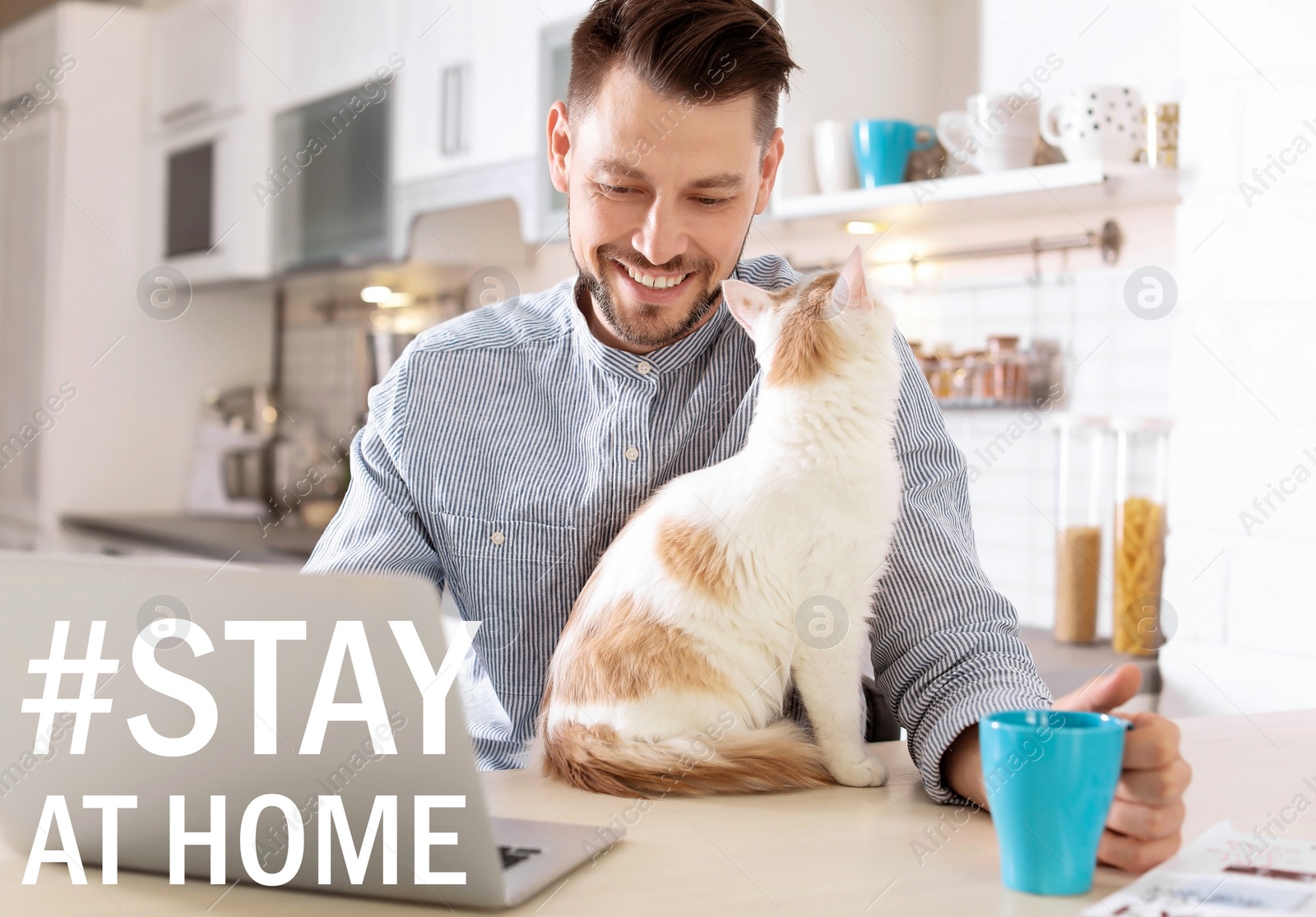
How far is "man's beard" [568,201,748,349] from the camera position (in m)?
1.16

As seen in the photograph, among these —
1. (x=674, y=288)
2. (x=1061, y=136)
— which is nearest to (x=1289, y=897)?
(x=674, y=288)

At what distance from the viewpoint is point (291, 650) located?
2.03 ft

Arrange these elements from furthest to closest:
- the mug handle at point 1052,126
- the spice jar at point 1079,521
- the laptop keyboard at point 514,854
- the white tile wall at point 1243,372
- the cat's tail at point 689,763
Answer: the spice jar at point 1079,521
the mug handle at point 1052,126
the white tile wall at point 1243,372
the cat's tail at point 689,763
the laptop keyboard at point 514,854

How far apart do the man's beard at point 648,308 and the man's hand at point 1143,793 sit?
1.84 feet

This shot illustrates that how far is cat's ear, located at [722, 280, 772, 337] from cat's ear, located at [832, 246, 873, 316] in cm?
6

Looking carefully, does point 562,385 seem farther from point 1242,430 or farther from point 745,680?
point 1242,430

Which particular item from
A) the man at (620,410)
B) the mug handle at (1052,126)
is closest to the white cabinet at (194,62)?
the mug handle at (1052,126)

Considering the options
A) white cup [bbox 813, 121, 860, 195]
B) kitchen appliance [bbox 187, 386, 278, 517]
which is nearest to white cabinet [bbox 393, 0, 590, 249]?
white cup [bbox 813, 121, 860, 195]

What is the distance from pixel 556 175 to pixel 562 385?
0.24m

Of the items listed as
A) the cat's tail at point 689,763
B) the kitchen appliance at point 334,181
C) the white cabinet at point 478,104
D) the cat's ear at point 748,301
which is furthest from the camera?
the kitchen appliance at point 334,181

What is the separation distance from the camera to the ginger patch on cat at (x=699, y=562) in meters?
0.93

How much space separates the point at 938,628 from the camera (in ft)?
3.40

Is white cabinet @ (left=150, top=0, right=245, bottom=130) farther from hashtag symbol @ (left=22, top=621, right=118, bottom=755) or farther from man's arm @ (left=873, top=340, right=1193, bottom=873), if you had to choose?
hashtag symbol @ (left=22, top=621, right=118, bottom=755)

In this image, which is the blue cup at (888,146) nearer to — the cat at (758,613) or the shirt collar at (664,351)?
the shirt collar at (664,351)
